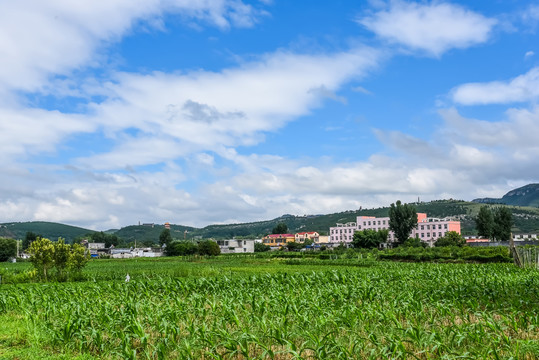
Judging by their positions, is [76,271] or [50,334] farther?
[76,271]

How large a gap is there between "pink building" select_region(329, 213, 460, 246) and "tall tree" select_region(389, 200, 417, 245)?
21.9 metres

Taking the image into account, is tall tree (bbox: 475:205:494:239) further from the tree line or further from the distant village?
the distant village

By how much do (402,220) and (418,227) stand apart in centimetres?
5036

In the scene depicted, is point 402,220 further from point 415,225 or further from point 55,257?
point 55,257

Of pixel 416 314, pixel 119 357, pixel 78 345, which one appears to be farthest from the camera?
pixel 416 314

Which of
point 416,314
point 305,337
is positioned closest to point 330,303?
point 416,314

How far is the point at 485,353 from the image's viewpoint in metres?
8.38

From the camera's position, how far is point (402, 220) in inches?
4281

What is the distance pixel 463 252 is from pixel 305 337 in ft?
196

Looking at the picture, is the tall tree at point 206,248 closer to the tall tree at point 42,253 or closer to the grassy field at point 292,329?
the tall tree at point 42,253

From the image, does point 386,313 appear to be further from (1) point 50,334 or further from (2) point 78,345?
(1) point 50,334

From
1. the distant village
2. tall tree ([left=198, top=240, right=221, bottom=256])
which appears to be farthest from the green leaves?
the distant village

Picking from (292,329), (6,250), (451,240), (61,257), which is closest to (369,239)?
(451,240)

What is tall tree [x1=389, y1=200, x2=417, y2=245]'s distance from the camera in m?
109
